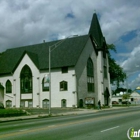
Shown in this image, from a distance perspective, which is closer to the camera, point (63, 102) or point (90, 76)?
point (63, 102)

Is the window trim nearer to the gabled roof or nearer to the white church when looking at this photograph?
the white church

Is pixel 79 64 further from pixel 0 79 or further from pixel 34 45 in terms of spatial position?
pixel 0 79

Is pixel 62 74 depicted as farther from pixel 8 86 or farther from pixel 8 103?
pixel 8 103

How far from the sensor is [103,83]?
55438 millimetres

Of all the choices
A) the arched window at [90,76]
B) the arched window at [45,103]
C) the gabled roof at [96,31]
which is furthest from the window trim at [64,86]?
the gabled roof at [96,31]

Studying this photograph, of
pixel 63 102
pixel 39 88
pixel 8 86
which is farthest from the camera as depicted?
pixel 8 86

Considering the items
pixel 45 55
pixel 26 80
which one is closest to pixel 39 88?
pixel 26 80

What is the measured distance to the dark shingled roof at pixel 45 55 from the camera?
163 feet

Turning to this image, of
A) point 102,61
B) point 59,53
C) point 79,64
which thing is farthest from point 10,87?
point 102,61

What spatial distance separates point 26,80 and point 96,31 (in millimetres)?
18791

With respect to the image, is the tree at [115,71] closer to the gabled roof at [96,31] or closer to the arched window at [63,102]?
the gabled roof at [96,31]

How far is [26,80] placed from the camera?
176 ft

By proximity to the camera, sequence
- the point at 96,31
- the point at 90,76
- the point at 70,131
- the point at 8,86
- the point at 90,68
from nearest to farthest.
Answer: the point at 70,131
the point at 90,76
the point at 90,68
the point at 8,86
the point at 96,31

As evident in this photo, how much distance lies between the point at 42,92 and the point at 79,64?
→ 366 inches
